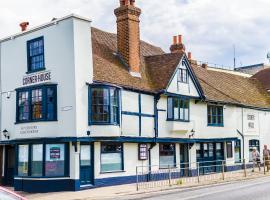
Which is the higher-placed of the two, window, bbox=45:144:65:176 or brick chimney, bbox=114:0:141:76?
brick chimney, bbox=114:0:141:76

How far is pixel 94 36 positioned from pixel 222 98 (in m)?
11.4

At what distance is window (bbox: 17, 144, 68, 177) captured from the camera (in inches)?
879

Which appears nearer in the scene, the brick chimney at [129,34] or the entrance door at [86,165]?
the entrance door at [86,165]

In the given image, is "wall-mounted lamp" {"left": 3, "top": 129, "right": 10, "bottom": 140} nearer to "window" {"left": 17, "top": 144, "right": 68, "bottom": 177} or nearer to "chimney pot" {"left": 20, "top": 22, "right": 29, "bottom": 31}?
"window" {"left": 17, "top": 144, "right": 68, "bottom": 177}

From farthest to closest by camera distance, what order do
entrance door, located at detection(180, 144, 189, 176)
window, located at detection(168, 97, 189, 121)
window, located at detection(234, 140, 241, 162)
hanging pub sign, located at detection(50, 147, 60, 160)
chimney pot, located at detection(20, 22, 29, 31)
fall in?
window, located at detection(234, 140, 241, 162) < entrance door, located at detection(180, 144, 189, 176) < chimney pot, located at detection(20, 22, 29, 31) < window, located at detection(168, 97, 189, 121) < hanging pub sign, located at detection(50, 147, 60, 160)

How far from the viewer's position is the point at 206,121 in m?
31.3

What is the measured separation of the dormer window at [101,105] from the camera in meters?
23.0

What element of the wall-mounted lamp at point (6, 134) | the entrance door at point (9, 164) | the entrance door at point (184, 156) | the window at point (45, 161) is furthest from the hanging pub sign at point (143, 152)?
the entrance door at point (9, 164)

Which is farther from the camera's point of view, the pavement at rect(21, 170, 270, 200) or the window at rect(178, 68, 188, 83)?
the window at rect(178, 68, 188, 83)

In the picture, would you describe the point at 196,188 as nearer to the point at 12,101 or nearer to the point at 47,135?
the point at 47,135

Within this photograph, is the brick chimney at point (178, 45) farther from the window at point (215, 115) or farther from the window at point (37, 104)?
the window at point (37, 104)

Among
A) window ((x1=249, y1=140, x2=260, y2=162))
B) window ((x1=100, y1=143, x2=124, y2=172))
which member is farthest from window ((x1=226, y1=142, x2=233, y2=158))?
window ((x1=100, y1=143, x2=124, y2=172))

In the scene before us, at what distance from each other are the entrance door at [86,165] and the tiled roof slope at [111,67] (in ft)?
12.5

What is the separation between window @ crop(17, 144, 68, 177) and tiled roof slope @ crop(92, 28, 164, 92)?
4344 millimetres
